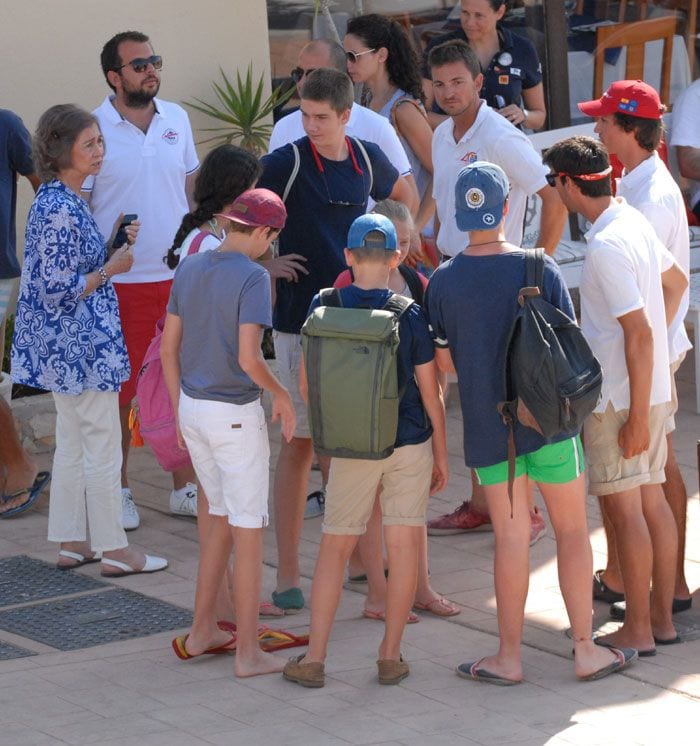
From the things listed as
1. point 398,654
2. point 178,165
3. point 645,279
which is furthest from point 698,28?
point 398,654

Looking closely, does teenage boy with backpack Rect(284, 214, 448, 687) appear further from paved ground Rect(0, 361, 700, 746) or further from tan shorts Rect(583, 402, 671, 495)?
tan shorts Rect(583, 402, 671, 495)

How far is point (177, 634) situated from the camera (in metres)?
5.84

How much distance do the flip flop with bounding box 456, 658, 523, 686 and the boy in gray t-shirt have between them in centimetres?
64

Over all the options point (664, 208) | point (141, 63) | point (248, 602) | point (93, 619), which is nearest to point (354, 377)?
point (248, 602)

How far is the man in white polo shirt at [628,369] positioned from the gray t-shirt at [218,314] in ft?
3.73

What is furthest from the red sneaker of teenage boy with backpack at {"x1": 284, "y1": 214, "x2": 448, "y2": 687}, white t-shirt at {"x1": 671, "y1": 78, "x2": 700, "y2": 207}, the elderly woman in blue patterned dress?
white t-shirt at {"x1": 671, "y1": 78, "x2": 700, "y2": 207}

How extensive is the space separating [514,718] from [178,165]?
3528 millimetres

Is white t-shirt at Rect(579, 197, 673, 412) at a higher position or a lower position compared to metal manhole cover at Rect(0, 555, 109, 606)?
higher

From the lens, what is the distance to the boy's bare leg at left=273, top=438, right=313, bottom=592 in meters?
6.04

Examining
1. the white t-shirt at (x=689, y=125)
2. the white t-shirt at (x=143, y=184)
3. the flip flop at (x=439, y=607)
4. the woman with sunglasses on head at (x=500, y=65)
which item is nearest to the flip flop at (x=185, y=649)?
the flip flop at (x=439, y=607)

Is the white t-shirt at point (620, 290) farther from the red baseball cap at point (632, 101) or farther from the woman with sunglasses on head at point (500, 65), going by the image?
the woman with sunglasses on head at point (500, 65)

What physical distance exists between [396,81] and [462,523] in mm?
2357

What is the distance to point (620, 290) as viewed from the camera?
509cm

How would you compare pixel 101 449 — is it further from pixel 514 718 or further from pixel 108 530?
pixel 514 718
